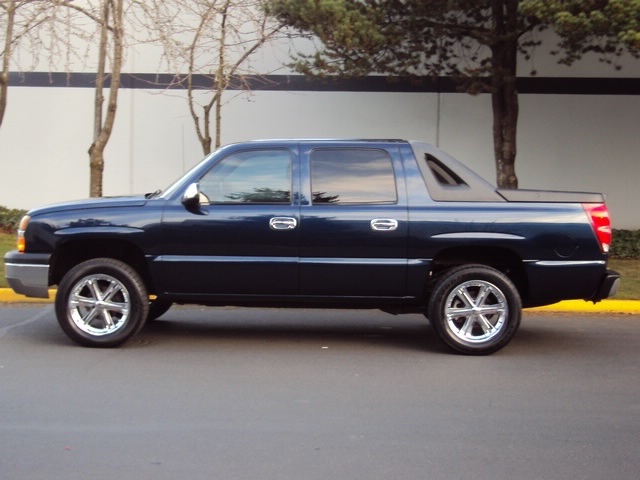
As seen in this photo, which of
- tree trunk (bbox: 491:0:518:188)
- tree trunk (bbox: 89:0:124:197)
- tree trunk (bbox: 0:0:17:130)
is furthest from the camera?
tree trunk (bbox: 491:0:518:188)

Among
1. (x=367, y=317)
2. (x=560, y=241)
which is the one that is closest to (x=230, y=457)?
(x=560, y=241)

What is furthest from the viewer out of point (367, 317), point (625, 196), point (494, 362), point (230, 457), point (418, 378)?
point (625, 196)

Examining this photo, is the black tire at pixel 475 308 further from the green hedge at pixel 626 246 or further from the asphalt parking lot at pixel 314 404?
the green hedge at pixel 626 246

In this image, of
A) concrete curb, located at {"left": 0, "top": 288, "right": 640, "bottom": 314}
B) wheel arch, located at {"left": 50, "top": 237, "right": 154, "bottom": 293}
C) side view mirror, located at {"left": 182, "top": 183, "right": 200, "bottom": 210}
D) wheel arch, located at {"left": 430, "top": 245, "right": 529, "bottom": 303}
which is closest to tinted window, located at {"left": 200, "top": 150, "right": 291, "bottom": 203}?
side view mirror, located at {"left": 182, "top": 183, "right": 200, "bottom": 210}

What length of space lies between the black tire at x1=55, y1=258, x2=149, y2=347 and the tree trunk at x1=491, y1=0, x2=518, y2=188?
747 cm

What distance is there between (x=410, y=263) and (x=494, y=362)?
1.09 meters

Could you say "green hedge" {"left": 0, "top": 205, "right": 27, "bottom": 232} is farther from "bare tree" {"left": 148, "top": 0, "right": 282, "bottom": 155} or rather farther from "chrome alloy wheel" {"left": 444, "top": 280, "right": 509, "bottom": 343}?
"chrome alloy wheel" {"left": 444, "top": 280, "right": 509, "bottom": 343}

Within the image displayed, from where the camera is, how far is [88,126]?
53.8 ft

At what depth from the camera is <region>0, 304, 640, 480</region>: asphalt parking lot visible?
4891mm

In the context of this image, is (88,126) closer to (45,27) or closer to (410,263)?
(45,27)

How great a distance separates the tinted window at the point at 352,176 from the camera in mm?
7637

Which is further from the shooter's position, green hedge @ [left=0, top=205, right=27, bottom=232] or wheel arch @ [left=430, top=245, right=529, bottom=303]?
green hedge @ [left=0, top=205, right=27, bottom=232]

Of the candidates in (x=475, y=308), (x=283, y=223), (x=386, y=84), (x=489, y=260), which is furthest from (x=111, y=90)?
(x=475, y=308)

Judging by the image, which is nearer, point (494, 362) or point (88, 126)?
point (494, 362)
